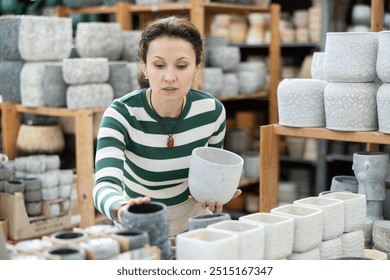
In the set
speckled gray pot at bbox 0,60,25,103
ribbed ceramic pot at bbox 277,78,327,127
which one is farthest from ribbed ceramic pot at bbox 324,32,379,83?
speckled gray pot at bbox 0,60,25,103

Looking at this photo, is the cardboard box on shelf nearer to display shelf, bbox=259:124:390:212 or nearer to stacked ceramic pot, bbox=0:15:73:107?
stacked ceramic pot, bbox=0:15:73:107

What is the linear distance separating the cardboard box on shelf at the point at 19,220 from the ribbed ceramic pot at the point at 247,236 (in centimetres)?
203

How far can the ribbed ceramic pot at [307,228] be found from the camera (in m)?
1.31

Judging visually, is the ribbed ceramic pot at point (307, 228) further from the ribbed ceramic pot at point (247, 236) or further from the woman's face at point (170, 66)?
the woman's face at point (170, 66)

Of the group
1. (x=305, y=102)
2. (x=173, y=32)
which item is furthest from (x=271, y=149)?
(x=173, y=32)

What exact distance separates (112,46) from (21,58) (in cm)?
51

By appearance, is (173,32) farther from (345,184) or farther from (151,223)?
(345,184)

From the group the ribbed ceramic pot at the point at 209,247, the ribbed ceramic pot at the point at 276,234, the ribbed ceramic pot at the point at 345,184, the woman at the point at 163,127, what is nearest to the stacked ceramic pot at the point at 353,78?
the ribbed ceramic pot at the point at 345,184

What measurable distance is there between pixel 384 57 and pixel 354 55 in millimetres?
104

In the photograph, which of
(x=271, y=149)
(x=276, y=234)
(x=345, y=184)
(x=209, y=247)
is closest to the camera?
(x=209, y=247)

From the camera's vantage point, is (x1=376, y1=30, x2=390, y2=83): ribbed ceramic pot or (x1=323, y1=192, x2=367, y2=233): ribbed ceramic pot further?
(x1=376, y1=30, x2=390, y2=83): ribbed ceramic pot

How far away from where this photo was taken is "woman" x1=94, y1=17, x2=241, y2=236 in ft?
5.39

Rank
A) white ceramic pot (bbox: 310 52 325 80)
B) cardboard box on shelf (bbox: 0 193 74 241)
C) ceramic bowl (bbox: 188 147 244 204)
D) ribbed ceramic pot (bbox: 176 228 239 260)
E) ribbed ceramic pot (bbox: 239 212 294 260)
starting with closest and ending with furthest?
ribbed ceramic pot (bbox: 176 228 239 260)
ribbed ceramic pot (bbox: 239 212 294 260)
ceramic bowl (bbox: 188 147 244 204)
white ceramic pot (bbox: 310 52 325 80)
cardboard box on shelf (bbox: 0 193 74 241)

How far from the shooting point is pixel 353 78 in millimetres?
1930
